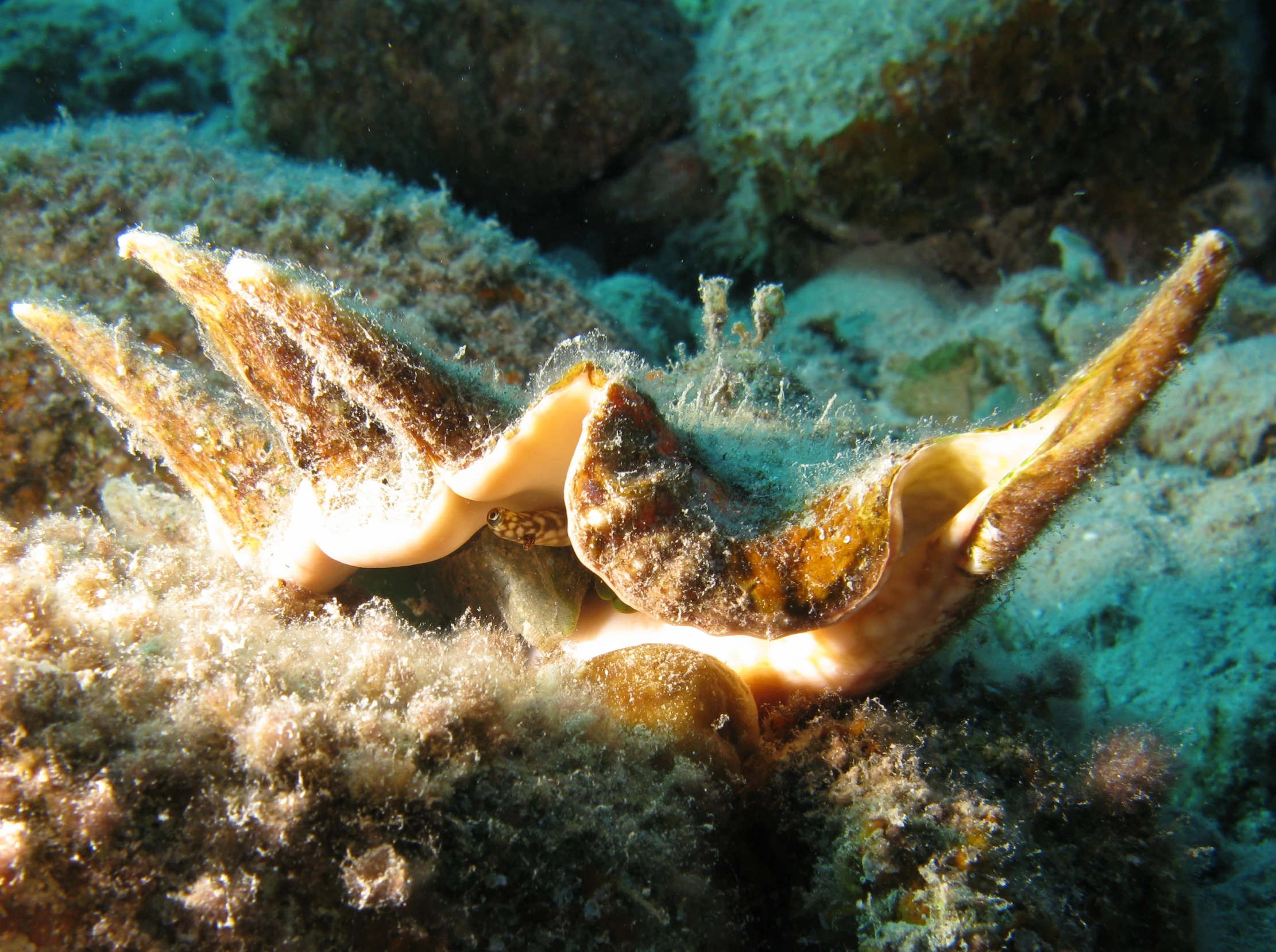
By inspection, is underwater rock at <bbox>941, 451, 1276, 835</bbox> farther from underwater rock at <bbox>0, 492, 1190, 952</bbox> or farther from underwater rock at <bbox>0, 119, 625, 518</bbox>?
underwater rock at <bbox>0, 119, 625, 518</bbox>

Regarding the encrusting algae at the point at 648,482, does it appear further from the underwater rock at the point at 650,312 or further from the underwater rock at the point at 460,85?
the underwater rock at the point at 460,85

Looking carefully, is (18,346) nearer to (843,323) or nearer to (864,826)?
(864,826)

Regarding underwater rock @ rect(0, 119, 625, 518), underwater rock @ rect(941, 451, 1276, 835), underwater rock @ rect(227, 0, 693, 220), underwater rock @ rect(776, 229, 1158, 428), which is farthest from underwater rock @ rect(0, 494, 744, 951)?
underwater rock @ rect(227, 0, 693, 220)

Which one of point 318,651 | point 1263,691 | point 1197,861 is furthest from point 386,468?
point 1263,691

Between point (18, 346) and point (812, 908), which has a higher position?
point (18, 346)

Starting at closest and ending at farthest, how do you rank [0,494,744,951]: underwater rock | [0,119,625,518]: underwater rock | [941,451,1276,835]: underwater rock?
[0,494,744,951]: underwater rock
[941,451,1276,835]: underwater rock
[0,119,625,518]: underwater rock

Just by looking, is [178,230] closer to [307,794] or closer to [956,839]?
[307,794]

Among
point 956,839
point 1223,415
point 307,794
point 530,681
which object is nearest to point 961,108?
point 1223,415
